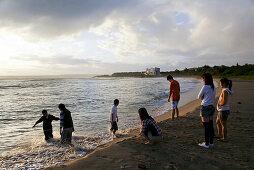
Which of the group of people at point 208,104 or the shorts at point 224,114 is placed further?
the shorts at point 224,114

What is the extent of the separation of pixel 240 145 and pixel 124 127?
4942mm

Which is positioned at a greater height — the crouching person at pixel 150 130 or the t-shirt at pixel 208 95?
the t-shirt at pixel 208 95

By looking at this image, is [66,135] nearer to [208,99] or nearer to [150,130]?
[150,130]

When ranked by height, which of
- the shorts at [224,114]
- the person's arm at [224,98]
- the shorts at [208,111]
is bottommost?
the shorts at [224,114]

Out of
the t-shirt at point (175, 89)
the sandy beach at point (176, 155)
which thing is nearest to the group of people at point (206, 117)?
the sandy beach at point (176, 155)

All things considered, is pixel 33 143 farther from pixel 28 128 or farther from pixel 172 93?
pixel 172 93

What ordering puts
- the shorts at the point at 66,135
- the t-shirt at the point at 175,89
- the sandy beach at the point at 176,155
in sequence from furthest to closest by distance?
the t-shirt at the point at 175,89 → the shorts at the point at 66,135 → the sandy beach at the point at 176,155

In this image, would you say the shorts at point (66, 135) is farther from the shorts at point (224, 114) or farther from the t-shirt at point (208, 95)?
the shorts at point (224, 114)

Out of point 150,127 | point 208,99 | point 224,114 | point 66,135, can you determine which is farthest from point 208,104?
point 66,135

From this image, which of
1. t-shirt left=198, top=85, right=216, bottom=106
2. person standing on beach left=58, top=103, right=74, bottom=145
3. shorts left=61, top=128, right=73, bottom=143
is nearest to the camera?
t-shirt left=198, top=85, right=216, bottom=106

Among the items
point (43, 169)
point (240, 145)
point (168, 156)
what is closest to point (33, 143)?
point (43, 169)

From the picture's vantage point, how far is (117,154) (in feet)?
14.8

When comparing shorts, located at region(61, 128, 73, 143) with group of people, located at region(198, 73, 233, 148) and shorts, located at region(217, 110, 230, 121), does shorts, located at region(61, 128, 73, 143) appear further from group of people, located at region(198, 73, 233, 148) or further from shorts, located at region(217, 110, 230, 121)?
shorts, located at region(217, 110, 230, 121)

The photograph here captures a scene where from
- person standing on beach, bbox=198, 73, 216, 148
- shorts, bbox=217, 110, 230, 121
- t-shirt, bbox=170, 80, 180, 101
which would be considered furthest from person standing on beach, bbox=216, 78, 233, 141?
t-shirt, bbox=170, 80, 180, 101
